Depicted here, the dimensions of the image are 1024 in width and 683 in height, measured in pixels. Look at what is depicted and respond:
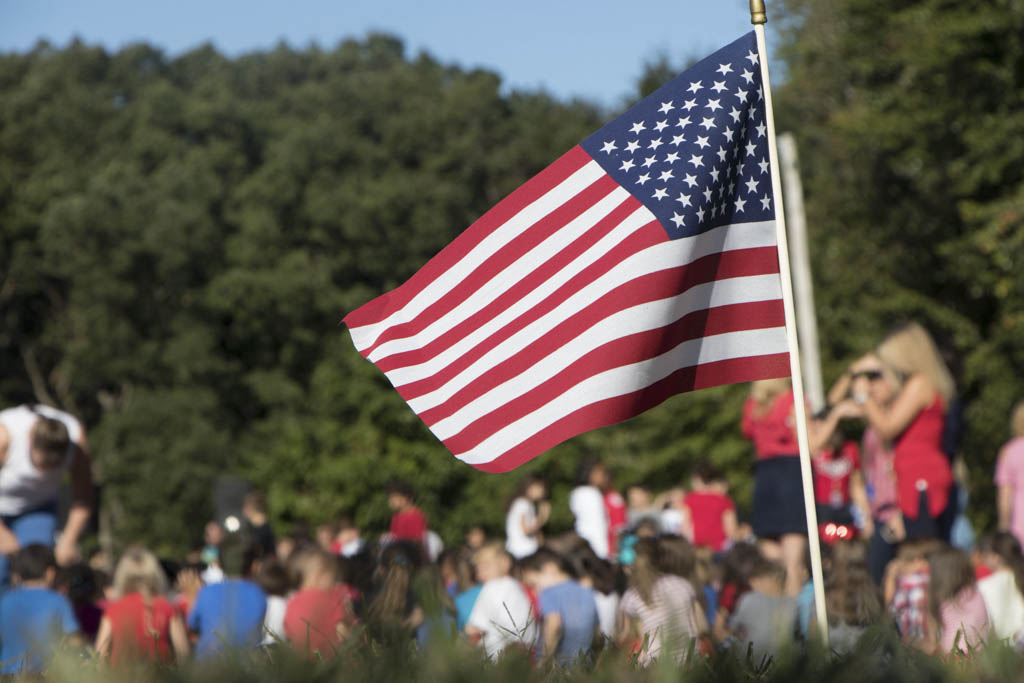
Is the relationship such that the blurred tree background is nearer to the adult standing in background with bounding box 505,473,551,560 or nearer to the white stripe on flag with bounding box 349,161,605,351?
the adult standing in background with bounding box 505,473,551,560

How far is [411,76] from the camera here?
53.8m

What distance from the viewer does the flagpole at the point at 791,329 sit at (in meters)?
4.26

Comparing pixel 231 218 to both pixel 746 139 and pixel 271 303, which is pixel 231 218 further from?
pixel 746 139

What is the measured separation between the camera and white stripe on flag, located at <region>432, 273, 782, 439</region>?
4883 mm

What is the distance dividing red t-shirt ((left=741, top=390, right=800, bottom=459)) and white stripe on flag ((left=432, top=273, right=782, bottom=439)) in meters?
4.58

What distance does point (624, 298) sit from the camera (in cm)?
491

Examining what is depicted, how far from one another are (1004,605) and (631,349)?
2285 mm

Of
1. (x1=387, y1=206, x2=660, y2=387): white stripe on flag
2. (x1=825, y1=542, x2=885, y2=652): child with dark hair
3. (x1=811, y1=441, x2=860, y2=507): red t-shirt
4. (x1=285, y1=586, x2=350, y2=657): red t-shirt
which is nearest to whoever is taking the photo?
(x1=285, y1=586, x2=350, y2=657): red t-shirt

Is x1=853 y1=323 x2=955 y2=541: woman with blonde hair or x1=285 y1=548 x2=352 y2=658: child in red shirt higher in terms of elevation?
x1=853 y1=323 x2=955 y2=541: woman with blonde hair

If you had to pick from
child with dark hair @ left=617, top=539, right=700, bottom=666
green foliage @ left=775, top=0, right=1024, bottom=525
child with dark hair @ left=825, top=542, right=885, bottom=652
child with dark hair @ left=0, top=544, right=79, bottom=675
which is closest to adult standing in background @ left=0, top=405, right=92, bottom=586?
child with dark hair @ left=0, top=544, right=79, bottom=675

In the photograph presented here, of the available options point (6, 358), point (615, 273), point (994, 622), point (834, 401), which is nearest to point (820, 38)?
point (834, 401)

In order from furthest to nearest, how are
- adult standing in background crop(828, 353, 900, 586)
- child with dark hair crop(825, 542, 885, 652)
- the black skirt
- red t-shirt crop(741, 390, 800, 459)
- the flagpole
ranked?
red t-shirt crop(741, 390, 800, 459)
the black skirt
adult standing in background crop(828, 353, 900, 586)
child with dark hair crop(825, 542, 885, 652)
the flagpole

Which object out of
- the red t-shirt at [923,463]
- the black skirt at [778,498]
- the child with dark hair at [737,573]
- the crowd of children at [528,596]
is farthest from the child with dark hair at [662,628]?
the black skirt at [778,498]

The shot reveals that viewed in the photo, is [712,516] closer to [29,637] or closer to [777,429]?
[777,429]
